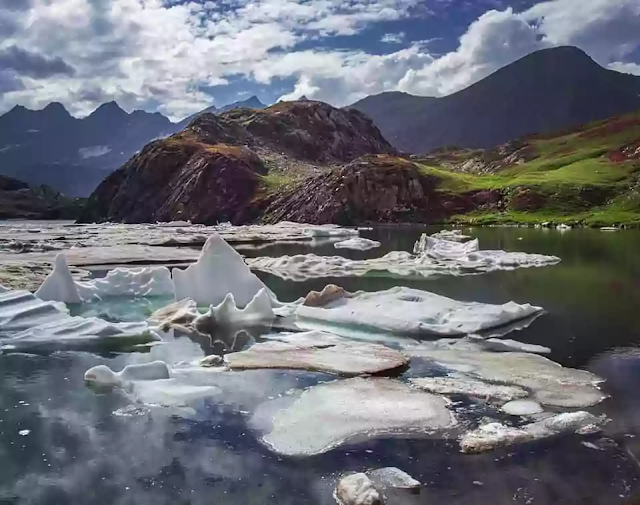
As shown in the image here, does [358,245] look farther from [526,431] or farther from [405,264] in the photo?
[526,431]

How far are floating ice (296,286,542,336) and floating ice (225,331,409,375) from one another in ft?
7.45

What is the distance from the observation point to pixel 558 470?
10.8 meters

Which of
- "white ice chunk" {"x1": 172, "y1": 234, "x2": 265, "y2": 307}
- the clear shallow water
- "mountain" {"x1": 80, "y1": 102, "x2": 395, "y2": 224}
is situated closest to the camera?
the clear shallow water

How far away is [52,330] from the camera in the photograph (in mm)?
21109

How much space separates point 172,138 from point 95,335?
162059mm

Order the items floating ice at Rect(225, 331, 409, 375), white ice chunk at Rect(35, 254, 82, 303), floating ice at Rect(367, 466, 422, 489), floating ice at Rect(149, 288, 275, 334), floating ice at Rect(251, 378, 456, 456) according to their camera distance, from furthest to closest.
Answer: white ice chunk at Rect(35, 254, 82, 303) → floating ice at Rect(149, 288, 275, 334) → floating ice at Rect(225, 331, 409, 375) → floating ice at Rect(251, 378, 456, 456) → floating ice at Rect(367, 466, 422, 489)

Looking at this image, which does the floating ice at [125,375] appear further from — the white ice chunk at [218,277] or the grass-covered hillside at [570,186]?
the grass-covered hillside at [570,186]

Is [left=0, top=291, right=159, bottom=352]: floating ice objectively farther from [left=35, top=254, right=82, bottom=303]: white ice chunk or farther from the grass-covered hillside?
the grass-covered hillside

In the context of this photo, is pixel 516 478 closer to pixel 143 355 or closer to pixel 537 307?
pixel 143 355

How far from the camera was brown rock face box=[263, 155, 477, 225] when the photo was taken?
116 meters

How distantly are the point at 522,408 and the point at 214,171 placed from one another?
137284 mm

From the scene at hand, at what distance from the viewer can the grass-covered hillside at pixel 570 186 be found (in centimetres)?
10144

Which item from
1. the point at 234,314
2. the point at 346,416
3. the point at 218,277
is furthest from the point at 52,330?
the point at 346,416

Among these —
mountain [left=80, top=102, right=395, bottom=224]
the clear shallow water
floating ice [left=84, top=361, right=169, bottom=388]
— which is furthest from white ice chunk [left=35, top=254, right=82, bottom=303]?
mountain [left=80, top=102, right=395, bottom=224]
